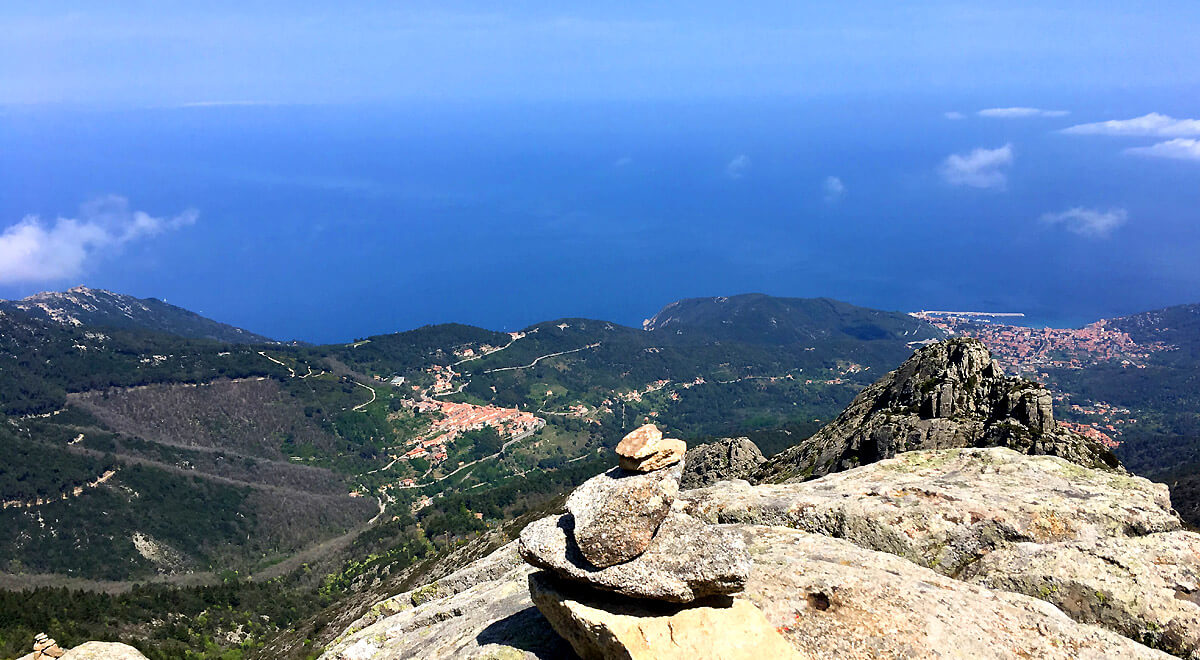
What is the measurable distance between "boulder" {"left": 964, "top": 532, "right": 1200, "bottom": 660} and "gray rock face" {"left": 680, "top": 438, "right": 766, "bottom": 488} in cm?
3238

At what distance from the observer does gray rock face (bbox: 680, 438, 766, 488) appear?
178 ft

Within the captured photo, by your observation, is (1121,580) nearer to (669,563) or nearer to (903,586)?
(903,586)

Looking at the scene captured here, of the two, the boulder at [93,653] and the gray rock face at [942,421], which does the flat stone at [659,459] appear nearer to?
the boulder at [93,653]

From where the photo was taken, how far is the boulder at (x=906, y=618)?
15.0m

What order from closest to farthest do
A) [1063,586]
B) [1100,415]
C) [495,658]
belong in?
[495,658] < [1063,586] < [1100,415]

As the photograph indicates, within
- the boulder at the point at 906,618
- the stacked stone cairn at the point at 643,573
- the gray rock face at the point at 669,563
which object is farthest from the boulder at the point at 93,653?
the boulder at the point at 906,618

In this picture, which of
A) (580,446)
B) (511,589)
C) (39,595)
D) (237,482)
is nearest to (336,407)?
(237,482)

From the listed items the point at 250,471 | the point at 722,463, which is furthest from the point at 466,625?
the point at 250,471

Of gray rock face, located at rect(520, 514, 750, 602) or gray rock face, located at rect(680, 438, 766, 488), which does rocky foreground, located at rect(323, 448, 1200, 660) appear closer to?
gray rock face, located at rect(520, 514, 750, 602)

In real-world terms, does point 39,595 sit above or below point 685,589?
below

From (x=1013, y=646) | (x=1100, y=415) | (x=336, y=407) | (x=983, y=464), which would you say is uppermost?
(x=336, y=407)

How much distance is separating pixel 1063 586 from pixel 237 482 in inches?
5916

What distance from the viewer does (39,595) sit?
67.7m

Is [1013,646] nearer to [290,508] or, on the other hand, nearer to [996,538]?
[996,538]
